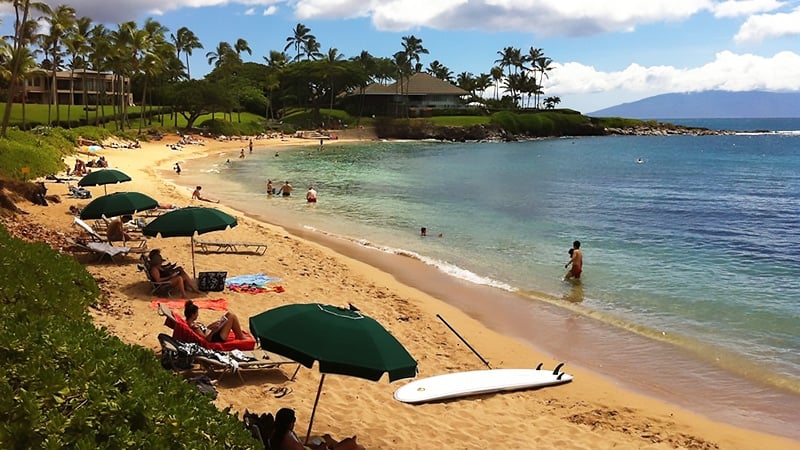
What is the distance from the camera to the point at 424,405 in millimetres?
9250

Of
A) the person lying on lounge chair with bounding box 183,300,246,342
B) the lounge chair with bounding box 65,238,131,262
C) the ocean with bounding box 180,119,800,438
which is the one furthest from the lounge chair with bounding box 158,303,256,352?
the ocean with bounding box 180,119,800,438

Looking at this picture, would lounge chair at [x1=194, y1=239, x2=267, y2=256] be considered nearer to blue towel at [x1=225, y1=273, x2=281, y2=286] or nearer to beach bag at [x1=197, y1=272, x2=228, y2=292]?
blue towel at [x1=225, y1=273, x2=281, y2=286]

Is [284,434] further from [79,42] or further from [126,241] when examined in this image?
[79,42]

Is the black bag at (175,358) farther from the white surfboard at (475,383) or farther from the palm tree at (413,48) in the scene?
the palm tree at (413,48)

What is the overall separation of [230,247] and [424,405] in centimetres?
1097

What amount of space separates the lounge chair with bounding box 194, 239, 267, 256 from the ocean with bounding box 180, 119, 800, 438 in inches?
213

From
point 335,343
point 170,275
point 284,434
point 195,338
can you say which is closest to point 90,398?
point 284,434

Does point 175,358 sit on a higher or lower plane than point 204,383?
higher

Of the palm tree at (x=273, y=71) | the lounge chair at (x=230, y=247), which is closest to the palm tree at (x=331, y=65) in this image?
the palm tree at (x=273, y=71)

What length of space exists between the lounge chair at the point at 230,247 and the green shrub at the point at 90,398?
1202cm

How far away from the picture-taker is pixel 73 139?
47094mm

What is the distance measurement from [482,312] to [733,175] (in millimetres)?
54586

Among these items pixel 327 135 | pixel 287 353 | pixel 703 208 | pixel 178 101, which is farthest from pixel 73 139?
pixel 327 135

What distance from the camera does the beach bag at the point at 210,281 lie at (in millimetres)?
13375
